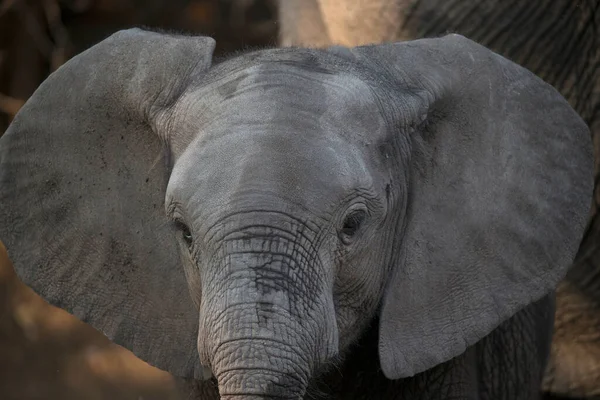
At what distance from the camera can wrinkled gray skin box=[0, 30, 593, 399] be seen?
2.96 metres

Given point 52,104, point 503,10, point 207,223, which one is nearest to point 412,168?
point 207,223

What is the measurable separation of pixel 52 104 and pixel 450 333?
0.97 meters

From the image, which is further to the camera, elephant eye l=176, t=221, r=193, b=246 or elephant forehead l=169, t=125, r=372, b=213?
elephant eye l=176, t=221, r=193, b=246

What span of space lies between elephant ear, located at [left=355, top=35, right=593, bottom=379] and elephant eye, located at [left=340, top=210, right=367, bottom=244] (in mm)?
252

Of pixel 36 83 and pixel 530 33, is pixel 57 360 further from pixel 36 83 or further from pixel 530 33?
pixel 530 33

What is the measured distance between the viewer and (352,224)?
300 centimetres

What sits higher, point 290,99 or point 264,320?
point 290,99

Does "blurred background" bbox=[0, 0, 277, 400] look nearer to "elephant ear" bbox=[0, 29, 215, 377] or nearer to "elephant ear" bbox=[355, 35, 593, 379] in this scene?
"elephant ear" bbox=[0, 29, 215, 377]

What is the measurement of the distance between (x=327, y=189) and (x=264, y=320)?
12.2 inches

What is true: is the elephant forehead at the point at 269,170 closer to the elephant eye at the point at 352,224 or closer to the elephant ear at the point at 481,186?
the elephant eye at the point at 352,224

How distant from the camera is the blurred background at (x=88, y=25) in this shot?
643cm

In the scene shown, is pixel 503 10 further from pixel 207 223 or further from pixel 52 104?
pixel 207 223

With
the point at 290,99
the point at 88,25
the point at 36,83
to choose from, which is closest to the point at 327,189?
the point at 290,99

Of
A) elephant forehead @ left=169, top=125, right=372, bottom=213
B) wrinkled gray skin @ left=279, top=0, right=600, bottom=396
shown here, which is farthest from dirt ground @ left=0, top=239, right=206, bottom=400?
elephant forehead @ left=169, top=125, right=372, bottom=213
